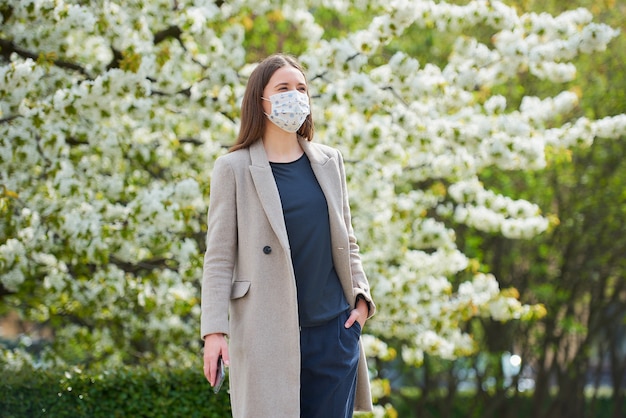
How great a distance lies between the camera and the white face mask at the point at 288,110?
10.6 feet

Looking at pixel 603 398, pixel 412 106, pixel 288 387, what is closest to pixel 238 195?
pixel 288 387

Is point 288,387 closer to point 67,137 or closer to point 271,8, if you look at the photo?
point 67,137

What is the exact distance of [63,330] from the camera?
7.83 meters

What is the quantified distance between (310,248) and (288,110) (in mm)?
481

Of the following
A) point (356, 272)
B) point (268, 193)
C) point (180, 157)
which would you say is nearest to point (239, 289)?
point (268, 193)

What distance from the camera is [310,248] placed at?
10.4 ft

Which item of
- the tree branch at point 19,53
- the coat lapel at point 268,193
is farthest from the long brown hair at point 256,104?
the tree branch at point 19,53

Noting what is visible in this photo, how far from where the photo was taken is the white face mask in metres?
3.23

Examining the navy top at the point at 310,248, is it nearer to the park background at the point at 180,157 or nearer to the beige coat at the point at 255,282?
the beige coat at the point at 255,282

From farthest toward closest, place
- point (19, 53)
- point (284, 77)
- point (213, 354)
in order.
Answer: point (19, 53)
point (284, 77)
point (213, 354)

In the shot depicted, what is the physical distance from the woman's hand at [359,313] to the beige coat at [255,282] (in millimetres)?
99

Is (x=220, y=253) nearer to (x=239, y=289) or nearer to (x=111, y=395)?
(x=239, y=289)

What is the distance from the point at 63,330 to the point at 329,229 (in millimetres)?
5172

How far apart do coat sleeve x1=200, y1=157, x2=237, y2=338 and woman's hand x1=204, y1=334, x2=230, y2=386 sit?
3cm
